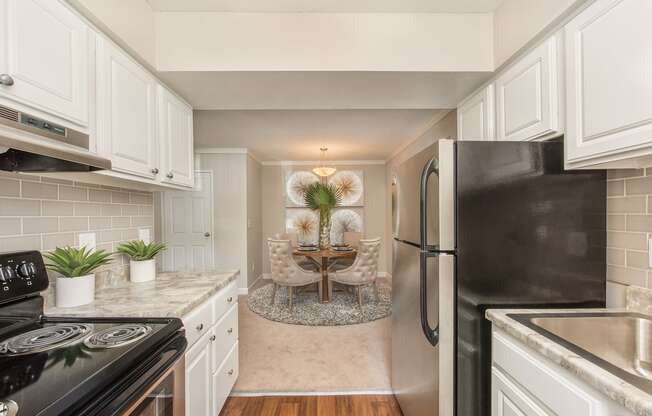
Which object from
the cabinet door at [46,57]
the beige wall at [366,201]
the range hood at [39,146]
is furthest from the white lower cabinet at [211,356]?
the beige wall at [366,201]

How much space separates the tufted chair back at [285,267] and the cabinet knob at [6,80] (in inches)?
116

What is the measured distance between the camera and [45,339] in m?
0.97

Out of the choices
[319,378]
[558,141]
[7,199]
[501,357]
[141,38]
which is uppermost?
[141,38]

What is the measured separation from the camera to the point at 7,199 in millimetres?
1161

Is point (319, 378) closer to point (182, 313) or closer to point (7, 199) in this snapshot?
point (182, 313)

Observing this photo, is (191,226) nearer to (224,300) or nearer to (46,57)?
(224,300)

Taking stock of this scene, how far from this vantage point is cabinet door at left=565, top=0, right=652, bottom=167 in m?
0.93

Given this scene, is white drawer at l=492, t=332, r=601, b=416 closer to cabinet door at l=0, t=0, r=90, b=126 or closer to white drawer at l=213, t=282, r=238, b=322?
white drawer at l=213, t=282, r=238, b=322

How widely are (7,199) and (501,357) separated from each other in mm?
2044

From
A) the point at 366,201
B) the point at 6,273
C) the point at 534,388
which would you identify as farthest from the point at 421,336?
the point at 366,201

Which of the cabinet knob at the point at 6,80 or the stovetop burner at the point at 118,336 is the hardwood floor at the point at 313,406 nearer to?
the stovetop burner at the point at 118,336

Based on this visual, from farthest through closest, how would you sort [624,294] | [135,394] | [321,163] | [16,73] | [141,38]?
[321,163] → [141,38] → [624,294] → [16,73] → [135,394]

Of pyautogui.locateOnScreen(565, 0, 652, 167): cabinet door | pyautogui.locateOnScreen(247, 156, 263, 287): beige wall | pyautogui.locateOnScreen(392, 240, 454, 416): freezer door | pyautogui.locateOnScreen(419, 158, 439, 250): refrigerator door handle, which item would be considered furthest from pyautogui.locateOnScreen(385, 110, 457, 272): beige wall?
pyautogui.locateOnScreen(247, 156, 263, 287): beige wall

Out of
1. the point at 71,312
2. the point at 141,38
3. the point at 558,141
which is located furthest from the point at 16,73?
the point at 558,141
